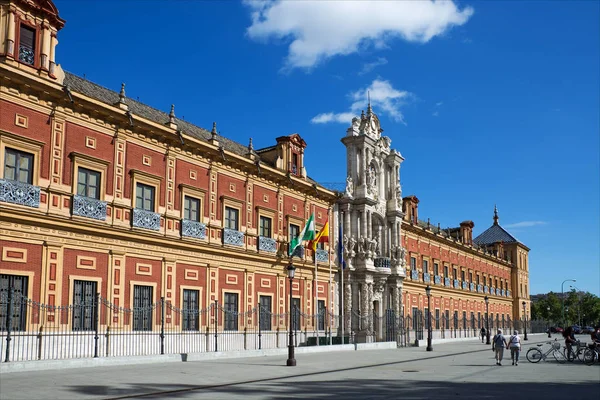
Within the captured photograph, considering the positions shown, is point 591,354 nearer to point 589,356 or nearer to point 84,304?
point 589,356

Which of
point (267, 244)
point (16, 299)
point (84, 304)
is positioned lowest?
point (84, 304)

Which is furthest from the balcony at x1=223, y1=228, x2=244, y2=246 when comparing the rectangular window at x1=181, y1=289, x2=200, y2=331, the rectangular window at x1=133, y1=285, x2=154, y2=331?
the rectangular window at x1=133, y1=285, x2=154, y2=331

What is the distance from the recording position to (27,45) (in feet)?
72.9

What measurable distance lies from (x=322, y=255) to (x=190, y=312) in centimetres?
1176

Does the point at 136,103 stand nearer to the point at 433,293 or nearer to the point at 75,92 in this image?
the point at 75,92

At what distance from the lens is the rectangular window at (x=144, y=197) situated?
25688 mm

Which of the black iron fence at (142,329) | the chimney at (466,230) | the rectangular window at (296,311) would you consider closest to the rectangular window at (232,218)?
the black iron fence at (142,329)

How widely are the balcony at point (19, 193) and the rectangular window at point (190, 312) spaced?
828 cm

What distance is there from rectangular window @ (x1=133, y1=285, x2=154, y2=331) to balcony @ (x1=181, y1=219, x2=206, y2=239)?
301cm

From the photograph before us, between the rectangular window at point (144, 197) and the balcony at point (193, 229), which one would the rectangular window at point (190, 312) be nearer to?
the balcony at point (193, 229)

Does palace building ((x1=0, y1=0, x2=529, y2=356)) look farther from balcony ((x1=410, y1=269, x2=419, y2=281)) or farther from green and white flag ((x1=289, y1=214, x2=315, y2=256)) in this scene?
balcony ((x1=410, y1=269, x2=419, y2=281))

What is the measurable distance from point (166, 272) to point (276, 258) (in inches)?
321

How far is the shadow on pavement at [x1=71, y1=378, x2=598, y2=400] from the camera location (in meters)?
13.6

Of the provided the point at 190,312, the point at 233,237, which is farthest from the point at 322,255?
the point at 190,312
